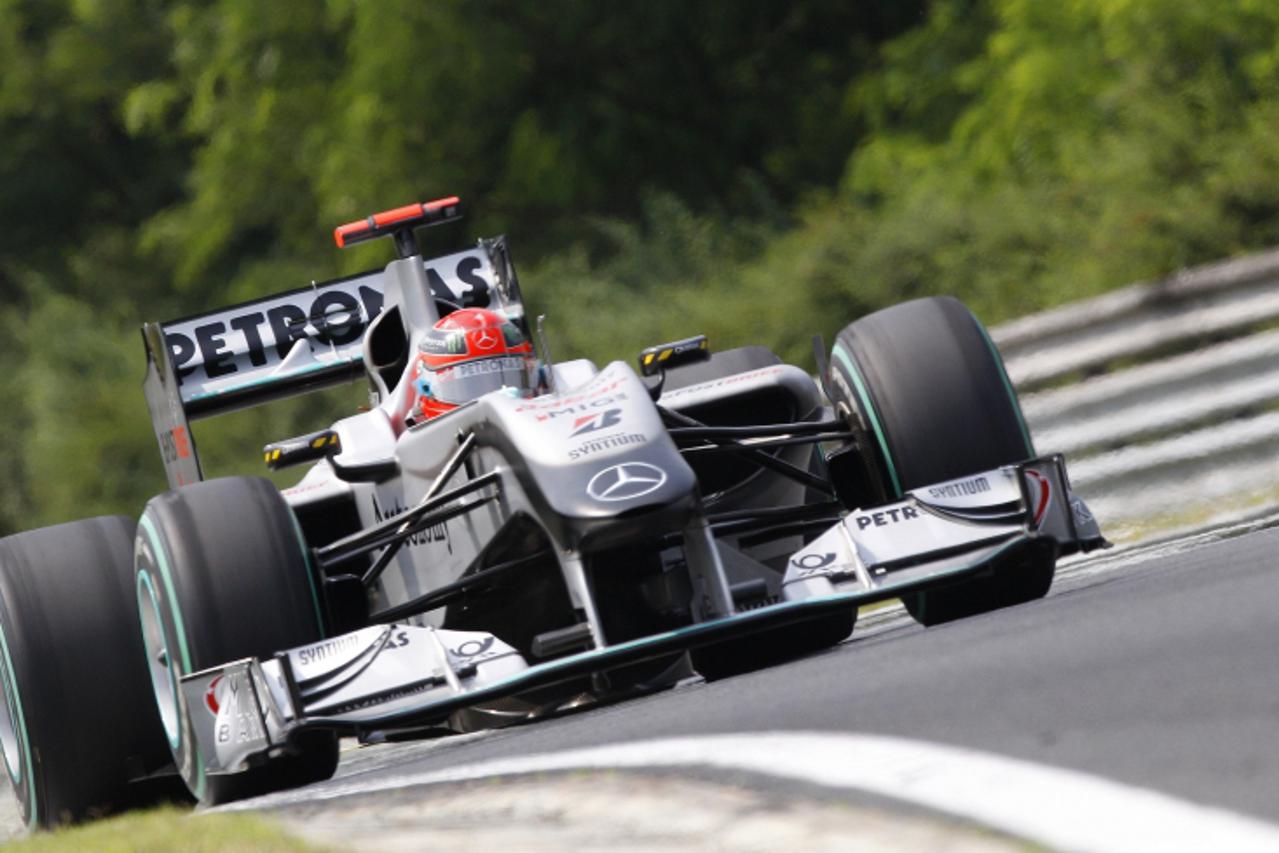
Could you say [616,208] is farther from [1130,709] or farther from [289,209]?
[1130,709]

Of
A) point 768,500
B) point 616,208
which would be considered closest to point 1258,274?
point 768,500

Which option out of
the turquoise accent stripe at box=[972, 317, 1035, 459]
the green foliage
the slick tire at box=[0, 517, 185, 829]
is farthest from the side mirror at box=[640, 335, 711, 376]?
the green foliage

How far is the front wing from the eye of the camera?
18.9 ft

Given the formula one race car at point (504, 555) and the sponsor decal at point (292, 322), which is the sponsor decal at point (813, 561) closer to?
the formula one race car at point (504, 555)

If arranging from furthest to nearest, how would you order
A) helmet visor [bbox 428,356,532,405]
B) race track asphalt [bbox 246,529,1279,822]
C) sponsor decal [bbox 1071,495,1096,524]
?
helmet visor [bbox 428,356,532,405]
sponsor decal [bbox 1071,495,1096,524]
race track asphalt [bbox 246,529,1279,822]

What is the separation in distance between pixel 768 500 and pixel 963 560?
136 cm

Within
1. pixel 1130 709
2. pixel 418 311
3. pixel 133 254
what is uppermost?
pixel 133 254

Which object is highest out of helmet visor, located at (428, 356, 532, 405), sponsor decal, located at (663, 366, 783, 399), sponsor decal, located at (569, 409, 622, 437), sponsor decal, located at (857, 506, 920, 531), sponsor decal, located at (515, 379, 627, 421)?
Answer: helmet visor, located at (428, 356, 532, 405)

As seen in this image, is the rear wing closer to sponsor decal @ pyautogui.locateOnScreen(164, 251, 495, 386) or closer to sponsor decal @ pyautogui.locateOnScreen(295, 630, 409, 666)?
sponsor decal @ pyautogui.locateOnScreen(164, 251, 495, 386)

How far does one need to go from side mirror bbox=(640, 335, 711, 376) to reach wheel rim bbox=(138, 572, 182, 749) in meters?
1.72

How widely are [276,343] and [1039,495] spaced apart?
3.78 metres

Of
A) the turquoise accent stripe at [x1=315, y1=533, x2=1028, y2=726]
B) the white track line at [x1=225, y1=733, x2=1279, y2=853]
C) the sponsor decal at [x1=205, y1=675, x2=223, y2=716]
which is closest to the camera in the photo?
the white track line at [x1=225, y1=733, x2=1279, y2=853]

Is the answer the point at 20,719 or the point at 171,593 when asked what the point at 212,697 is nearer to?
the point at 171,593

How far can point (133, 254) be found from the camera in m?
24.3
